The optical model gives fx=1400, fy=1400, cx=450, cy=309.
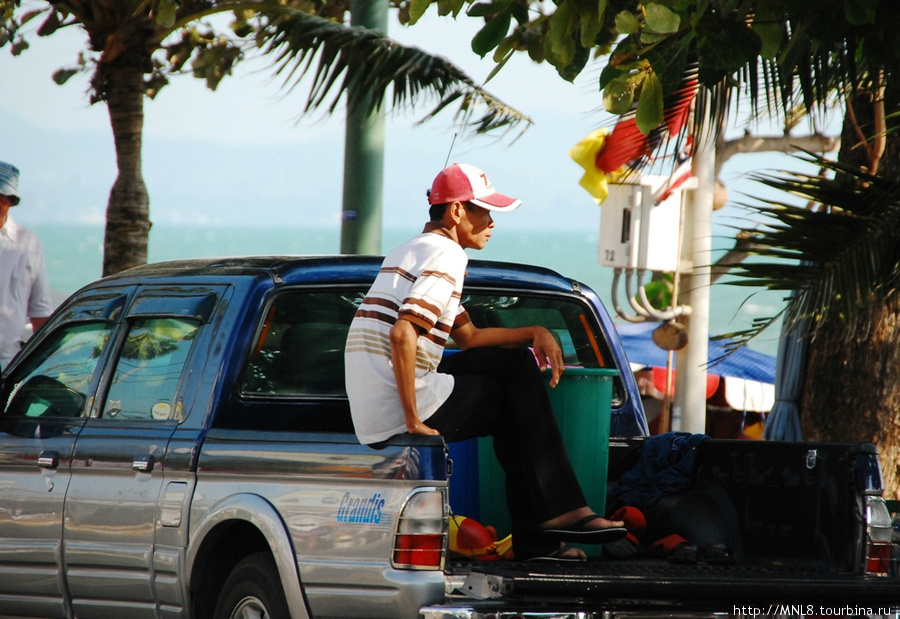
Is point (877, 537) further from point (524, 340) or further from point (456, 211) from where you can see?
point (456, 211)

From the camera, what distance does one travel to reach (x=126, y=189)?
1173cm

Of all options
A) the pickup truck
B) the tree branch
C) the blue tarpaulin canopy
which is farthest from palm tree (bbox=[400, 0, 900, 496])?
the blue tarpaulin canopy

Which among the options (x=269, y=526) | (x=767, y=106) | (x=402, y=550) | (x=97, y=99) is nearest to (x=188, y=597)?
(x=269, y=526)

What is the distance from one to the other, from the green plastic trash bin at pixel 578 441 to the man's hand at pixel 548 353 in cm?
16

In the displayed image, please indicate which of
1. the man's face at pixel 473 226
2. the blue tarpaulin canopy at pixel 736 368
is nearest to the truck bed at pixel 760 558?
the man's face at pixel 473 226

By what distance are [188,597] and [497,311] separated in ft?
6.41

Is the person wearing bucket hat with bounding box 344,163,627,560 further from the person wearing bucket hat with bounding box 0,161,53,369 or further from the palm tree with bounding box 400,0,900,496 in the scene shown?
the person wearing bucket hat with bounding box 0,161,53,369

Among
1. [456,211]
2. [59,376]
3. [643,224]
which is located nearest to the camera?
[456,211]

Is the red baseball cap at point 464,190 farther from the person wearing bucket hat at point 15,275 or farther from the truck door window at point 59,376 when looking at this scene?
the person wearing bucket hat at point 15,275

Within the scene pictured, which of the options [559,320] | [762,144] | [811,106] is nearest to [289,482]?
[559,320]

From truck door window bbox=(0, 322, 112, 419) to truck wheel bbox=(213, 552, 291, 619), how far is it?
1387 mm

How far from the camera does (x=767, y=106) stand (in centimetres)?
823

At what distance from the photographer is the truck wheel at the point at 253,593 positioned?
15.6 ft

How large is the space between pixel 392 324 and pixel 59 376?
204 centimetres
